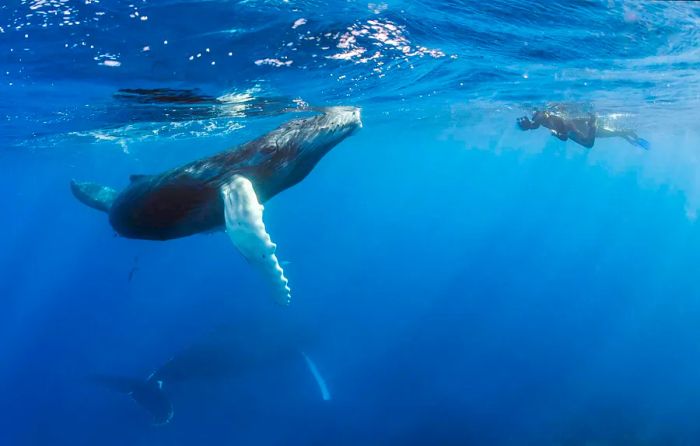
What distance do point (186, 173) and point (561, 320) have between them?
2996 cm

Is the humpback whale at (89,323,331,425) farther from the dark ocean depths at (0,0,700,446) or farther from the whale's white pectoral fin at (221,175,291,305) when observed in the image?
the whale's white pectoral fin at (221,175,291,305)

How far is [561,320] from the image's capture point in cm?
3031

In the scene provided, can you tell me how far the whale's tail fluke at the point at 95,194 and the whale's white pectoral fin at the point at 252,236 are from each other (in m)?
4.21

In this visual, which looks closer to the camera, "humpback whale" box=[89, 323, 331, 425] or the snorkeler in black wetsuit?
the snorkeler in black wetsuit

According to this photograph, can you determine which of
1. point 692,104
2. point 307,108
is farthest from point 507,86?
point 692,104

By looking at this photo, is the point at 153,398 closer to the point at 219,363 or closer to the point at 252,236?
the point at 219,363

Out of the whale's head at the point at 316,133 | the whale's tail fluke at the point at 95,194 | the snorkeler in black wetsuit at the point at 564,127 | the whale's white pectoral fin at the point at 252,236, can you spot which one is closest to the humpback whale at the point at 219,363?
the whale's tail fluke at the point at 95,194

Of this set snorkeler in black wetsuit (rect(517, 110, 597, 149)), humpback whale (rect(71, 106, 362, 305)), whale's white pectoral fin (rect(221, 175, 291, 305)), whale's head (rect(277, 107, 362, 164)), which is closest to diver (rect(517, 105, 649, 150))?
snorkeler in black wetsuit (rect(517, 110, 597, 149))

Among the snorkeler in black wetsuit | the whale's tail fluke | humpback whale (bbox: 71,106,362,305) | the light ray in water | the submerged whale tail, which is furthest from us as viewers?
the light ray in water

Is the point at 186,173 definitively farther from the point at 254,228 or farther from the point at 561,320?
the point at 561,320

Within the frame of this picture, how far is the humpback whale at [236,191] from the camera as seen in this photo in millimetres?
5027

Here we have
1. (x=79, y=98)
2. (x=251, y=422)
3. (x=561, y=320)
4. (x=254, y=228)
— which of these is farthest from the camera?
(x=561, y=320)

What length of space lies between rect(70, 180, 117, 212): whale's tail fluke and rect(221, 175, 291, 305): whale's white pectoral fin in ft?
13.8

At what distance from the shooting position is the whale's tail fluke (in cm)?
833
